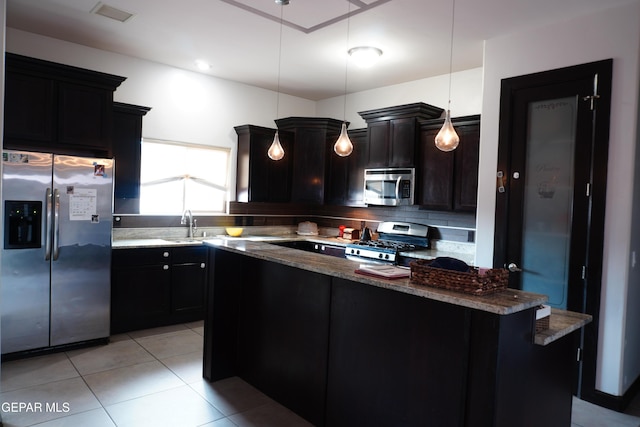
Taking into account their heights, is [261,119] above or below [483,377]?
above

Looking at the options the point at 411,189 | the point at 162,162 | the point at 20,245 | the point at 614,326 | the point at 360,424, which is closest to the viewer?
the point at 360,424

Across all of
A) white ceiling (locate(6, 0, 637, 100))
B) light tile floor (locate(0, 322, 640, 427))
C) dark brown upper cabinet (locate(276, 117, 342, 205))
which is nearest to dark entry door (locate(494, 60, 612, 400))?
white ceiling (locate(6, 0, 637, 100))

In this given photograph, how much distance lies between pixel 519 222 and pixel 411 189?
149cm

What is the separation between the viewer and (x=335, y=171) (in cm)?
615

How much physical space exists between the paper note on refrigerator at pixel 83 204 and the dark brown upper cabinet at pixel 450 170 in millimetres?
3527

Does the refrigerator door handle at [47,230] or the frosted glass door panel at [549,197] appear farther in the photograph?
the refrigerator door handle at [47,230]

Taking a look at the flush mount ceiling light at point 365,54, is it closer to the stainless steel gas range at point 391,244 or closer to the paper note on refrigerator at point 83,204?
the stainless steel gas range at point 391,244

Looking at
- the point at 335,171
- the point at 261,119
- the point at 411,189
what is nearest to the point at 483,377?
the point at 411,189

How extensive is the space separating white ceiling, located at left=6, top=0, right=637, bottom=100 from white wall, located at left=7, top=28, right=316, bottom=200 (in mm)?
150

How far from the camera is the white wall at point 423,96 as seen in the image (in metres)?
4.99

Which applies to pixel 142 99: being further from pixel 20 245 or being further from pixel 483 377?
pixel 483 377

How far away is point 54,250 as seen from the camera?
12.6ft

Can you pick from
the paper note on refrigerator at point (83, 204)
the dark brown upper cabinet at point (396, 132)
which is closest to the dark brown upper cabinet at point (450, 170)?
the dark brown upper cabinet at point (396, 132)
